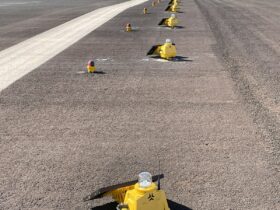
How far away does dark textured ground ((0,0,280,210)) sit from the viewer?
5879 mm

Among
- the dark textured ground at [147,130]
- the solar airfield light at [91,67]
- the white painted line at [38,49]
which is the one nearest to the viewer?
the dark textured ground at [147,130]

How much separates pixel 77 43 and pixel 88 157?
12895 millimetres

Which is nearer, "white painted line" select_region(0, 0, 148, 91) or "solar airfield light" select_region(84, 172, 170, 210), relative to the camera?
"solar airfield light" select_region(84, 172, 170, 210)

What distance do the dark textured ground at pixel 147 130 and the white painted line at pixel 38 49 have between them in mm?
583

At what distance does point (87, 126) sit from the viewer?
27.3 ft

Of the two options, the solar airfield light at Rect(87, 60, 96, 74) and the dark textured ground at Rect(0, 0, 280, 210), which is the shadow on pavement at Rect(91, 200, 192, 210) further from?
the solar airfield light at Rect(87, 60, 96, 74)

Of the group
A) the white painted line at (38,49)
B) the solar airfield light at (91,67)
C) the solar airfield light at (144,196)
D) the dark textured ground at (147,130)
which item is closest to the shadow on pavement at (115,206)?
the dark textured ground at (147,130)

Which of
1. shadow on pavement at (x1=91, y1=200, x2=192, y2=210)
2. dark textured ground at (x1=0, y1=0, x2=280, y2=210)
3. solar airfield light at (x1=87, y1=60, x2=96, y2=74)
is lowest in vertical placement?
shadow on pavement at (x1=91, y1=200, x2=192, y2=210)

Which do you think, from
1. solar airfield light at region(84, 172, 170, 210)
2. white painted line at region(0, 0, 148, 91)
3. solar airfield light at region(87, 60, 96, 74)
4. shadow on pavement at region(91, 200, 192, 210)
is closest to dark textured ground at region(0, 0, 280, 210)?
shadow on pavement at region(91, 200, 192, 210)

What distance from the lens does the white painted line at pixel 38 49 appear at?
13375mm

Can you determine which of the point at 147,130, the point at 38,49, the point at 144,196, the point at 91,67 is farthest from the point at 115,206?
the point at 38,49

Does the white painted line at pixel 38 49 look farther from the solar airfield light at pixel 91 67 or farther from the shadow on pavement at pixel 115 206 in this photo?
the shadow on pavement at pixel 115 206

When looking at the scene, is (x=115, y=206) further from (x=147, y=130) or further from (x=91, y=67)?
(x=91, y=67)

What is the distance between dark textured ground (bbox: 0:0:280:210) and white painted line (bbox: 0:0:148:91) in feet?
1.91
